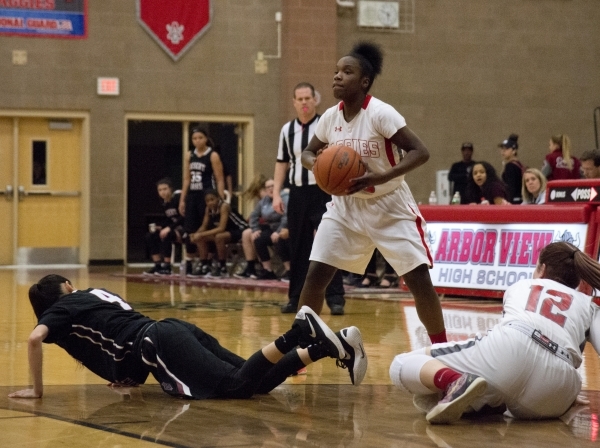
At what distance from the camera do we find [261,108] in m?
18.7

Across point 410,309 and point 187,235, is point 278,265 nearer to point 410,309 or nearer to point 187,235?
point 187,235

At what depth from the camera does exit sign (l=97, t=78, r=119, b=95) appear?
58.5ft

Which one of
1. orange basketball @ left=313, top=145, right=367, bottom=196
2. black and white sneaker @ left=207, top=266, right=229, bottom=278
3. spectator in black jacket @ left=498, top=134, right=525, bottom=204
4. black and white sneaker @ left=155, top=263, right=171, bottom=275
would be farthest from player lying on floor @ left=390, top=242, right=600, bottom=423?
black and white sneaker @ left=155, top=263, right=171, bottom=275

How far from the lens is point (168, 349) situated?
15.9 ft

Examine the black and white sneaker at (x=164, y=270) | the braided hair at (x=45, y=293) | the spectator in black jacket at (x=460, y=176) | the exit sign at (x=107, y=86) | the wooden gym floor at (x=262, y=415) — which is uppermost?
the exit sign at (x=107, y=86)

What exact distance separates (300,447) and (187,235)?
11150 millimetres

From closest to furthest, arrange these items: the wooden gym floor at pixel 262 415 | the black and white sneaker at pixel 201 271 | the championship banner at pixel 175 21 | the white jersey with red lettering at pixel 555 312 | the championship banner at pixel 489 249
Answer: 1. the wooden gym floor at pixel 262 415
2. the white jersey with red lettering at pixel 555 312
3. the championship banner at pixel 489 249
4. the black and white sneaker at pixel 201 271
5. the championship banner at pixel 175 21

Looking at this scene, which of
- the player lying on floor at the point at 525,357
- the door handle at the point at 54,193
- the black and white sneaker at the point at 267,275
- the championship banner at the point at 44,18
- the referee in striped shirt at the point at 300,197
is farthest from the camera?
the door handle at the point at 54,193

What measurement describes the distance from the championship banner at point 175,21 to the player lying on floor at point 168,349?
43.8 feet

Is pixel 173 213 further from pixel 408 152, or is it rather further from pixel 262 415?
pixel 262 415

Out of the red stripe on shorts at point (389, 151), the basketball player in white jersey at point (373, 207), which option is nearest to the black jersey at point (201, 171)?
the basketball player in white jersey at point (373, 207)

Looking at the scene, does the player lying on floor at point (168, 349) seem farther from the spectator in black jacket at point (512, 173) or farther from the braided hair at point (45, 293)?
the spectator in black jacket at point (512, 173)

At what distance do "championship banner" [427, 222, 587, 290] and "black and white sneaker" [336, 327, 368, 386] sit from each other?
5229mm

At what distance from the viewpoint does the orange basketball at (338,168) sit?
537cm
